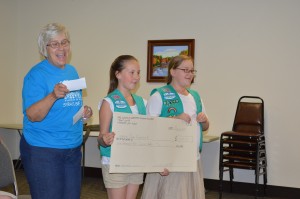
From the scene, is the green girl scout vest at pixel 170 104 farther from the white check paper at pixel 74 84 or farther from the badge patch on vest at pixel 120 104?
the white check paper at pixel 74 84

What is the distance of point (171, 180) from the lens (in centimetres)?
292

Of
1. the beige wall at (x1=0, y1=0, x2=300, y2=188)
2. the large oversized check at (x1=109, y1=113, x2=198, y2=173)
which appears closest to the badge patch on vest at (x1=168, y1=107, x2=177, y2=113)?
the large oversized check at (x1=109, y1=113, x2=198, y2=173)

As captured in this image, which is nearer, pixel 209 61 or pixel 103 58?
pixel 209 61

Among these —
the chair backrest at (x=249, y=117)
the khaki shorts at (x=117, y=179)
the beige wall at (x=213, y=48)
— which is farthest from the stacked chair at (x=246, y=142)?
the khaki shorts at (x=117, y=179)

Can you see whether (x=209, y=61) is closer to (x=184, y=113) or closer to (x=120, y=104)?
(x=184, y=113)

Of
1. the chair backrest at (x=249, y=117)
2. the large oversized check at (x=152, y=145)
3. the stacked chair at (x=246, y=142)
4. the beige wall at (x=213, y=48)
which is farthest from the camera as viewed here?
the beige wall at (x=213, y=48)

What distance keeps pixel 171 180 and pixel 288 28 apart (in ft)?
11.6

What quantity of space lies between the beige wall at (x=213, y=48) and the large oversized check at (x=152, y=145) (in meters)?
3.06

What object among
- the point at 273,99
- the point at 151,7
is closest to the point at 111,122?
the point at 273,99

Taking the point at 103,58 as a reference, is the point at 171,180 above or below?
below

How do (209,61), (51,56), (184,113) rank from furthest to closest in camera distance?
(209,61), (184,113), (51,56)

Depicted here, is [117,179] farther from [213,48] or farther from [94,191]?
[213,48]

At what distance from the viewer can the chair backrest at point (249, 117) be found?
17.9 feet

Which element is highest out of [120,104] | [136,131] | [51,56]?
[51,56]
